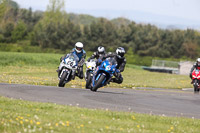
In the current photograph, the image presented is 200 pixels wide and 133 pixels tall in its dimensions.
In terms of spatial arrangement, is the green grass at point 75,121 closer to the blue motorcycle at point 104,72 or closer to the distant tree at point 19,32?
the blue motorcycle at point 104,72

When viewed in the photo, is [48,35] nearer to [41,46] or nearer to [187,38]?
[41,46]

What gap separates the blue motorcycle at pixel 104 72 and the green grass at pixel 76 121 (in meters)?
4.99

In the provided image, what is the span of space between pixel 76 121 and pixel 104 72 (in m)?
6.98

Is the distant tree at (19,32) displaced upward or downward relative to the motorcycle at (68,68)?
upward

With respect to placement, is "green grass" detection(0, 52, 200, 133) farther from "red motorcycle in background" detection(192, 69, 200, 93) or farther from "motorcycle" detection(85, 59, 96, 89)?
"red motorcycle in background" detection(192, 69, 200, 93)

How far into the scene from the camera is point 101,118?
31.0ft

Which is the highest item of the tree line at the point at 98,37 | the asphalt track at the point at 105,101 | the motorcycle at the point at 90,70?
the tree line at the point at 98,37

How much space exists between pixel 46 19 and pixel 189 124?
86.3 metres

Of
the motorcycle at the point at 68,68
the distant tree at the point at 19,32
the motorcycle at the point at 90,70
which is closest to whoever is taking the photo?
the motorcycle at the point at 68,68

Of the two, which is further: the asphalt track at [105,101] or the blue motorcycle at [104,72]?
the blue motorcycle at [104,72]

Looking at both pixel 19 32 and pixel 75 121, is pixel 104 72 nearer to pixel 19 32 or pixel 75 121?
pixel 75 121

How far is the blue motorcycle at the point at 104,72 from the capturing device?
15414mm

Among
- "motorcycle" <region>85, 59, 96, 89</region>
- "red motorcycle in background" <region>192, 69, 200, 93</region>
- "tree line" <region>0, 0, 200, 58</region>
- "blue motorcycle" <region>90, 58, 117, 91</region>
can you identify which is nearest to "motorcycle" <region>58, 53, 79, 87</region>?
"motorcycle" <region>85, 59, 96, 89</region>

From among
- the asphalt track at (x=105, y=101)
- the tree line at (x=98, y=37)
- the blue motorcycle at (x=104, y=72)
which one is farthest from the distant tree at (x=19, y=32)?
the asphalt track at (x=105, y=101)
